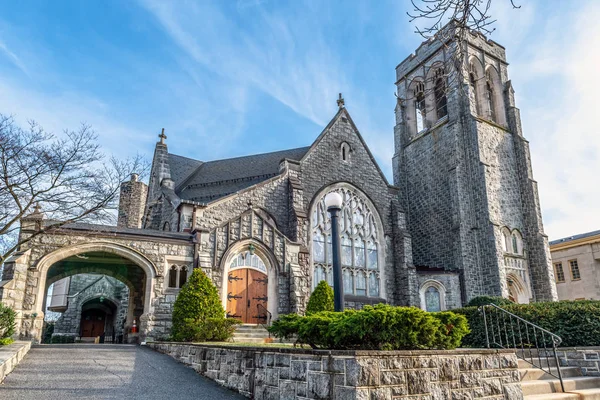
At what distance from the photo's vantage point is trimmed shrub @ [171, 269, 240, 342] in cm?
1238

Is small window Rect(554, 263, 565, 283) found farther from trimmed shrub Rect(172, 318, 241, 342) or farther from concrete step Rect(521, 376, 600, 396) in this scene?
trimmed shrub Rect(172, 318, 241, 342)

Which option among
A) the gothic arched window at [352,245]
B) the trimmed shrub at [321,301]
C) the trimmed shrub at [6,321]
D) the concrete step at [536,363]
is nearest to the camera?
the concrete step at [536,363]

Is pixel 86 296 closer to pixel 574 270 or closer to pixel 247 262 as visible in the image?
pixel 247 262

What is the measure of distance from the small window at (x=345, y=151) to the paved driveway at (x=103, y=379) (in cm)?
1452

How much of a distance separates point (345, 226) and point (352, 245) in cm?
97

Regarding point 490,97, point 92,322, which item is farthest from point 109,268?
point 490,97

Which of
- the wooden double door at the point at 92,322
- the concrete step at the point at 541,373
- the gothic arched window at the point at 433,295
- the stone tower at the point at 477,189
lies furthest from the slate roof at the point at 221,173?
the concrete step at the point at 541,373

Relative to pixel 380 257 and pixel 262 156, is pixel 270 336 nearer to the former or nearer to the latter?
pixel 380 257

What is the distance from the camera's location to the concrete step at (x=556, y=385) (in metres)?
7.48

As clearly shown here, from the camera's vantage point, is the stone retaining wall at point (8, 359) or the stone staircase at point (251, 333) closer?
the stone retaining wall at point (8, 359)

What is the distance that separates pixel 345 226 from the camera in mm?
22109

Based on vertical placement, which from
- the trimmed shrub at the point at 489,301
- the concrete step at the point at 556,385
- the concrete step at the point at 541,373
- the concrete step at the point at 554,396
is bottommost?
the concrete step at the point at 554,396

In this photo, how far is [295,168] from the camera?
21.3 m

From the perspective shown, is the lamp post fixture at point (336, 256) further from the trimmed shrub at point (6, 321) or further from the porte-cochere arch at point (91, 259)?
the porte-cochere arch at point (91, 259)
